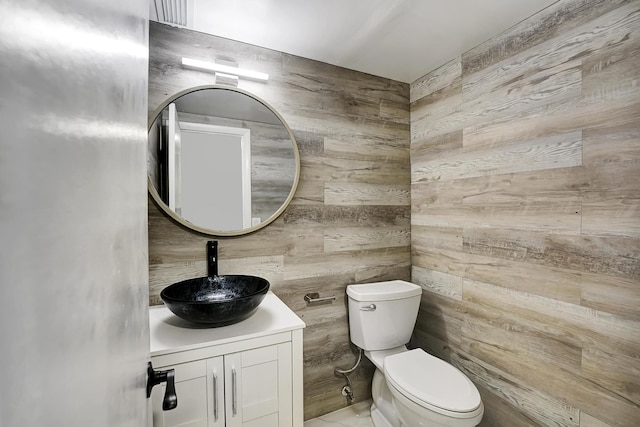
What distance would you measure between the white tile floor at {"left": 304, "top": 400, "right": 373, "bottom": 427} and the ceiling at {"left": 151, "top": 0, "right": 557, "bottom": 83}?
2328 millimetres

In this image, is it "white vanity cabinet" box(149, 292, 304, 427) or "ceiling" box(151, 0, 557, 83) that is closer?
"white vanity cabinet" box(149, 292, 304, 427)

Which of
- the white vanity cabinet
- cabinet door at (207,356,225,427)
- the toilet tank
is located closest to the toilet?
the toilet tank

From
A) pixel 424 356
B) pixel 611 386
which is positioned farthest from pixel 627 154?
pixel 424 356

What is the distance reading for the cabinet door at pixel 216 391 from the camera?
3.86 ft

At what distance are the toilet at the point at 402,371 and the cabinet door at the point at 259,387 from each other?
567 mm

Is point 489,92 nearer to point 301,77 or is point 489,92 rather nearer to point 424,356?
point 301,77

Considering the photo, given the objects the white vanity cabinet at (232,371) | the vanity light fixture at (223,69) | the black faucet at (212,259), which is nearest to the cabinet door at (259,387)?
the white vanity cabinet at (232,371)

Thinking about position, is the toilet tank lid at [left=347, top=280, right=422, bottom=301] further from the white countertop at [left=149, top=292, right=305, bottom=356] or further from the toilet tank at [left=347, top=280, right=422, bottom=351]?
the white countertop at [left=149, top=292, right=305, bottom=356]

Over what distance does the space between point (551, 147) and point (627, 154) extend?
28 centimetres

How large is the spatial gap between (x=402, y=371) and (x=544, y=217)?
1.05 m

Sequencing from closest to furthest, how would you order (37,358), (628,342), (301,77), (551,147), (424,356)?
(37,358)
(628,342)
(551,147)
(424,356)
(301,77)

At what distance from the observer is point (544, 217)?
143 centimetres

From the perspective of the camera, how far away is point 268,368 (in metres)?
1.28

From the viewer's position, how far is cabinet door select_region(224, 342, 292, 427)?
3.98 ft
